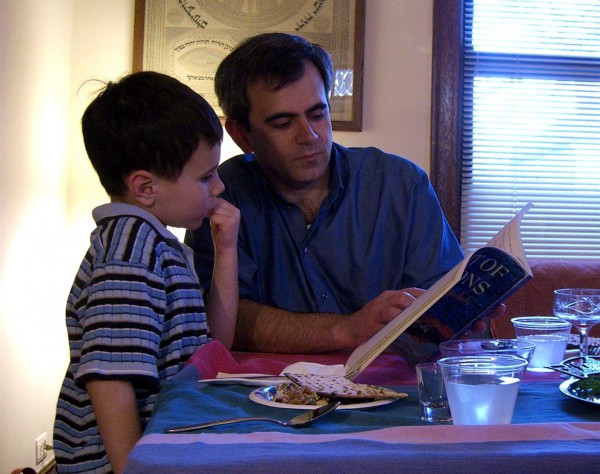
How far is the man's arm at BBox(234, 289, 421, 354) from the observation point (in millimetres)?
1317

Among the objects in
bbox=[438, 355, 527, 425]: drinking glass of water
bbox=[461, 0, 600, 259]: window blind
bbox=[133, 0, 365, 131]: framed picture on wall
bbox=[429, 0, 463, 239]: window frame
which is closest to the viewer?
bbox=[438, 355, 527, 425]: drinking glass of water

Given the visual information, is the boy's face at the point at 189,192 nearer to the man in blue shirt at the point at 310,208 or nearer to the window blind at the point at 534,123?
the man in blue shirt at the point at 310,208

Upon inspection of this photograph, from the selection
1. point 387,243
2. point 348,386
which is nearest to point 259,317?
point 387,243

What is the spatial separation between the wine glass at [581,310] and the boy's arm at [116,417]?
0.74 m

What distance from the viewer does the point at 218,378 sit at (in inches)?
39.2

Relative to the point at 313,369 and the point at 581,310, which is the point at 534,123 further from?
the point at 313,369

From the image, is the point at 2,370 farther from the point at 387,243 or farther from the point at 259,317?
the point at 387,243

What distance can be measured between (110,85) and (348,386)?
2.43 feet

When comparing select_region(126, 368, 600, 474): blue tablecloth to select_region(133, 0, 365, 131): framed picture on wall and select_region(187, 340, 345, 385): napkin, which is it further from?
select_region(133, 0, 365, 131): framed picture on wall

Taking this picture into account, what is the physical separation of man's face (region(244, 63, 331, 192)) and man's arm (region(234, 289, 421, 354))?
0.35 metres

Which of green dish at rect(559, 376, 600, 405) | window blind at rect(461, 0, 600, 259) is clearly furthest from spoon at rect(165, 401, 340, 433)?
window blind at rect(461, 0, 600, 259)

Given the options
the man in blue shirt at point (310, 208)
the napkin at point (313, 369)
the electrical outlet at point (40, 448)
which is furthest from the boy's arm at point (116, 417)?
the electrical outlet at point (40, 448)

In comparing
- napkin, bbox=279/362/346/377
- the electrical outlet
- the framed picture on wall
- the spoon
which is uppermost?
the framed picture on wall

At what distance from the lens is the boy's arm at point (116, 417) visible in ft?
3.33
